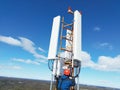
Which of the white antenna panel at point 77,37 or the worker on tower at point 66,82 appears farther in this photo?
the white antenna panel at point 77,37

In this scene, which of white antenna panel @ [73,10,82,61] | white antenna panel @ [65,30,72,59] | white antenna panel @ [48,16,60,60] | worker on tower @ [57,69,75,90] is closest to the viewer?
worker on tower @ [57,69,75,90]

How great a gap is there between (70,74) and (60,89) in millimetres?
1377

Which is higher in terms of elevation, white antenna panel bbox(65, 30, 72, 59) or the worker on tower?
white antenna panel bbox(65, 30, 72, 59)

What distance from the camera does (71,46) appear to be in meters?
14.0

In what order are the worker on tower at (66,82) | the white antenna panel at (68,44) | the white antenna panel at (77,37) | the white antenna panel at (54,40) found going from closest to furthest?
the worker on tower at (66,82) → the white antenna panel at (77,37) → the white antenna panel at (54,40) → the white antenna panel at (68,44)

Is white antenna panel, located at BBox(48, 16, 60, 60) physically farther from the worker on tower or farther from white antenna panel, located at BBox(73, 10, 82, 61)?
the worker on tower

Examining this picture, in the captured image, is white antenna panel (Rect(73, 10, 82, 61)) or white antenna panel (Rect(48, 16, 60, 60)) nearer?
white antenna panel (Rect(73, 10, 82, 61))

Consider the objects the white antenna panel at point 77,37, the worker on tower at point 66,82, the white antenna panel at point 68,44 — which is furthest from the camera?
the white antenna panel at point 68,44

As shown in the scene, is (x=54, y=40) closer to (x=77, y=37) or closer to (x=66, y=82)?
(x=77, y=37)

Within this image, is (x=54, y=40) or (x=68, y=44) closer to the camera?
(x=54, y=40)

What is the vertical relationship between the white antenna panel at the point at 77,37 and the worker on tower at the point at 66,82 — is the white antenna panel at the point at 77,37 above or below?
above

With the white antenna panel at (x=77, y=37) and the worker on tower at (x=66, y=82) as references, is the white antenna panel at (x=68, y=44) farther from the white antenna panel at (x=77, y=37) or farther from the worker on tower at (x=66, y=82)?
the worker on tower at (x=66, y=82)

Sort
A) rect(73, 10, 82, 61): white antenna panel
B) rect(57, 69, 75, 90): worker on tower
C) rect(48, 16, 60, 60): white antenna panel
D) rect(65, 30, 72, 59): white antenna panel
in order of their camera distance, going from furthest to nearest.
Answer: rect(65, 30, 72, 59): white antenna panel
rect(48, 16, 60, 60): white antenna panel
rect(73, 10, 82, 61): white antenna panel
rect(57, 69, 75, 90): worker on tower

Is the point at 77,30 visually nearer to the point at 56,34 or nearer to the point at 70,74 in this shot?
the point at 56,34
